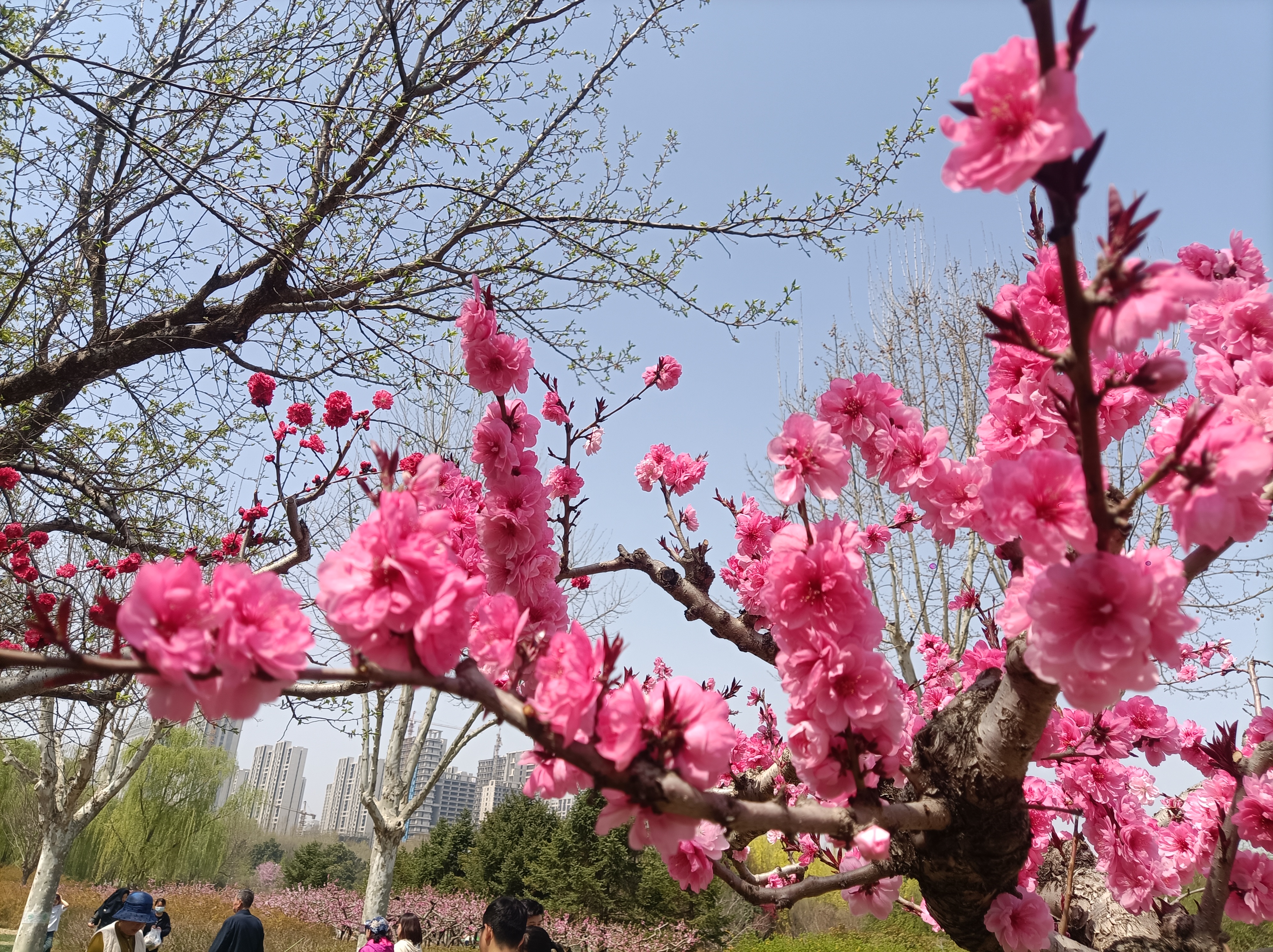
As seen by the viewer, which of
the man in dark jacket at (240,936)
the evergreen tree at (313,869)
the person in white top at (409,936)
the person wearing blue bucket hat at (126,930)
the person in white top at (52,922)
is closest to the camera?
the person wearing blue bucket hat at (126,930)

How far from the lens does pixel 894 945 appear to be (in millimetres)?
11594

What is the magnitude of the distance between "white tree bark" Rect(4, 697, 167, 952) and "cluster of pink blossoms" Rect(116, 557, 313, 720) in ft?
28.8

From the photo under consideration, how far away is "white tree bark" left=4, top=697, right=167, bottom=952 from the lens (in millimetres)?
8508

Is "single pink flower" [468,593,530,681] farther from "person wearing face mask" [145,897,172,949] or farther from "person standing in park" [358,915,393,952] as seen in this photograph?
"person wearing face mask" [145,897,172,949]

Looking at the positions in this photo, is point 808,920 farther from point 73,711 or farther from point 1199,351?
point 1199,351

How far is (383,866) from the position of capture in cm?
983

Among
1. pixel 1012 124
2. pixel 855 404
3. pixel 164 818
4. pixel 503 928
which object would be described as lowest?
pixel 164 818

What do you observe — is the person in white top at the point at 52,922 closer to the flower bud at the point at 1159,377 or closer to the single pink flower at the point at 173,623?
the single pink flower at the point at 173,623

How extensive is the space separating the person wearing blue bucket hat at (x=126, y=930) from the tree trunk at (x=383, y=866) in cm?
508

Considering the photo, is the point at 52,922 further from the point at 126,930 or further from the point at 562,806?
the point at 562,806

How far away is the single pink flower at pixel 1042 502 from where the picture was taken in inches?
43.6

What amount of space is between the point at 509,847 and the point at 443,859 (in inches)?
117

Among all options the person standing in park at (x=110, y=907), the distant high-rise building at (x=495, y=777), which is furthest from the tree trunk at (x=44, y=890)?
the distant high-rise building at (x=495, y=777)

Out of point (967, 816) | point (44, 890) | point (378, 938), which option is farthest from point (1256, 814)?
point (44, 890)
